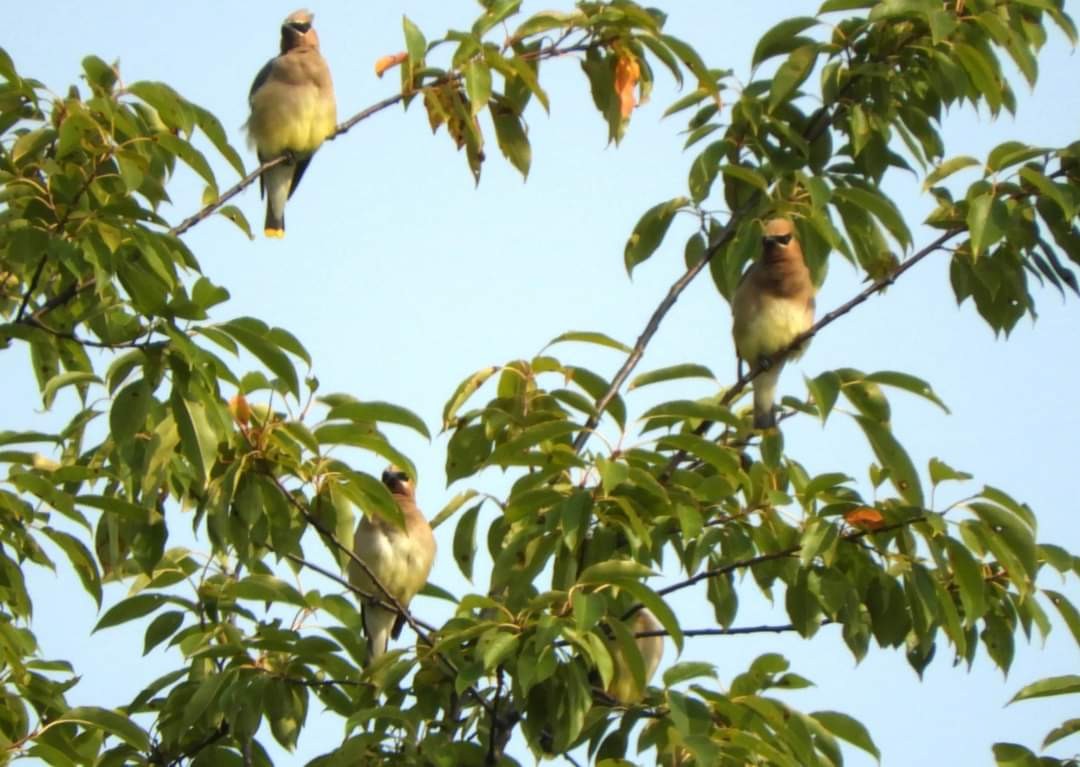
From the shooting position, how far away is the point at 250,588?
362cm

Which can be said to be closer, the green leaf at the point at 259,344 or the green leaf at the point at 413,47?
the green leaf at the point at 259,344

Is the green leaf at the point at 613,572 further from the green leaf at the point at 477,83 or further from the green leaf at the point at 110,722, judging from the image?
the green leaf at the point at 477,83

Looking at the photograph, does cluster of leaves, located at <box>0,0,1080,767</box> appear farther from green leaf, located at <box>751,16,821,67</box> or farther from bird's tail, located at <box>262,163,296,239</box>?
bird's tail, located at <box>262,163,296,239</box>

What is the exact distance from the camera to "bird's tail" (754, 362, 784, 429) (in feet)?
14.7

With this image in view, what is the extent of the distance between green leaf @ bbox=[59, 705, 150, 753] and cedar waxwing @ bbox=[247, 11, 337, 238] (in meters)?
3.81

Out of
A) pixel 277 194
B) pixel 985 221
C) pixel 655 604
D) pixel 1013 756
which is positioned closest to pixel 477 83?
pixel 985 221

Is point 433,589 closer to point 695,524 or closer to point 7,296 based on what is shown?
point 695,524

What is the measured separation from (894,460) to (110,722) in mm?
1702

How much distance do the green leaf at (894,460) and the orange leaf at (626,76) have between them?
3.93 ft

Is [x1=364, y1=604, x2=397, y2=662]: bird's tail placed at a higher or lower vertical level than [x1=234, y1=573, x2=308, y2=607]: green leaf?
higher

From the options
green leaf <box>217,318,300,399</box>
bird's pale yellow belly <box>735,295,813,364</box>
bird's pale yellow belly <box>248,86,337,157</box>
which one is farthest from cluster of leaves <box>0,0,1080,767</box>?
bird's pale yellow belly <box>248,86,337,157</box>

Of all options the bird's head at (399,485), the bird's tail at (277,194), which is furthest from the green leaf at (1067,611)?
the bird's tail at (277,194)

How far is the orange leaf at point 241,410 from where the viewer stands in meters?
3.40

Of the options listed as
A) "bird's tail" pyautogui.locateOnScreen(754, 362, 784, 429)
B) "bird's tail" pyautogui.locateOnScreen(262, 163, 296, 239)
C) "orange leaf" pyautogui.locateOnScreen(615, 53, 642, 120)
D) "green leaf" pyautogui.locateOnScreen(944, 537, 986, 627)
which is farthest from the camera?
"bird's tail" pyautogui.locateOnScreen(262, 163, 296, 239)
